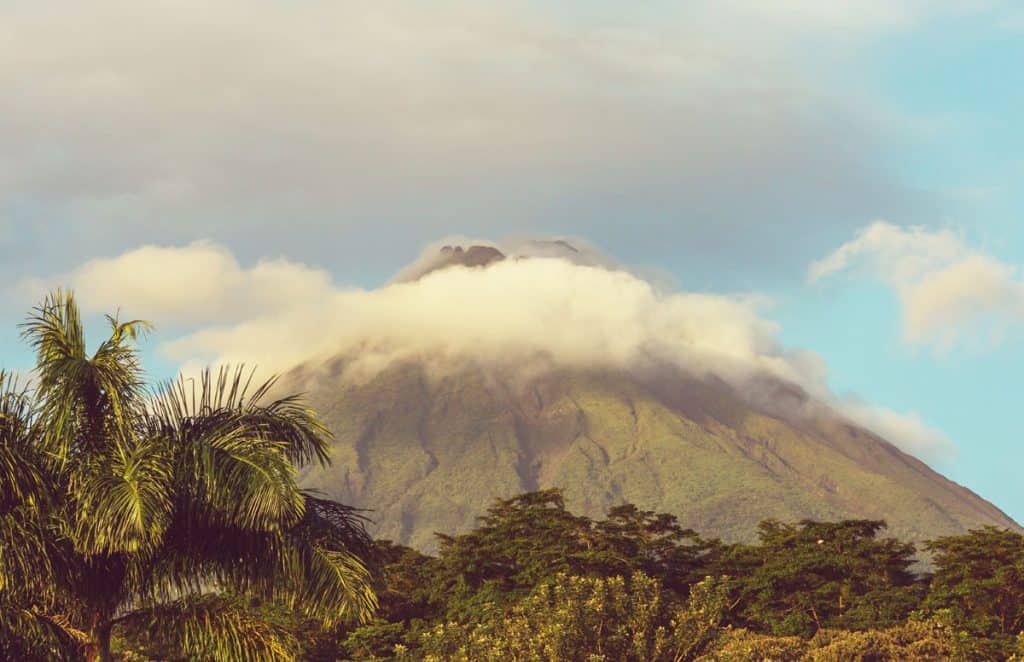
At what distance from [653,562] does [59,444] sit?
66.3m

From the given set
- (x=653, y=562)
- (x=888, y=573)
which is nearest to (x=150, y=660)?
(x=653, y=562)

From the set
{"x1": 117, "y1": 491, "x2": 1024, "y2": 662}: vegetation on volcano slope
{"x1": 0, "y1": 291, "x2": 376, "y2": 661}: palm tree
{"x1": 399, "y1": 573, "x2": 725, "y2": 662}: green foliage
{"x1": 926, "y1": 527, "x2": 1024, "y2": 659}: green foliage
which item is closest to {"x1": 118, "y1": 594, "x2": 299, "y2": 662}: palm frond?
{"x1": 0, "y1": 291, "x2": 376, "y2": 661}: palm tree

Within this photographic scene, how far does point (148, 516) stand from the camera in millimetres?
16672

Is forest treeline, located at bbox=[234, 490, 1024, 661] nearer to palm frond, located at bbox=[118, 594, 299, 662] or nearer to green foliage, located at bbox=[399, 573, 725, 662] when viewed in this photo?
green foliage, located at bbox=[399, 573, 725, 662]

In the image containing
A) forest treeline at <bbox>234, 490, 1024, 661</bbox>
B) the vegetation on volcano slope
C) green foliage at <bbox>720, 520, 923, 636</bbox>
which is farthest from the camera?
green foliage at <bbox>720, 520, 923, 636</bbox>

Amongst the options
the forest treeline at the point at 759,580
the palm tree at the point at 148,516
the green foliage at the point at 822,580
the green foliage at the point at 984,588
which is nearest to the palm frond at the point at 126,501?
the palm tree at the point at 148,516

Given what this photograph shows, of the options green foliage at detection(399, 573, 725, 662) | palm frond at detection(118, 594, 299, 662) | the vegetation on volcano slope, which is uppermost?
the vegetation on volcano slope

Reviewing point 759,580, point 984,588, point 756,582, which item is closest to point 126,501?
point 756,582

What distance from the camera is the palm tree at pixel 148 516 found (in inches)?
677

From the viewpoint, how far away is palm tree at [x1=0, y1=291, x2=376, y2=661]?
56.4 feet

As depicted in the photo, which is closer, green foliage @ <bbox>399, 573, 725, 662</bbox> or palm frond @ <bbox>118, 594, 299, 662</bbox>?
palm frond @ <bbox>118, 594, 299, 662</bbox>

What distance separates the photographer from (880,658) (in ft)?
167

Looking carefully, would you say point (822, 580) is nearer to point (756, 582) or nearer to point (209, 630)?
point (756, 582)

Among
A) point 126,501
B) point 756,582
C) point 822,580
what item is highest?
point 822,580
